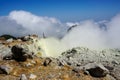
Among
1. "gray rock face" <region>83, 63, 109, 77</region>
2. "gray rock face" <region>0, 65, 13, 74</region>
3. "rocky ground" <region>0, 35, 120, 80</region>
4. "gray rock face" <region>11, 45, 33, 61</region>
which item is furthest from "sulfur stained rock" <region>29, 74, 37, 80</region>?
"gray rock face" <region>83, 63, 109, 77</region>

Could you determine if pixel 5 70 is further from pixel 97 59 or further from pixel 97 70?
pixel 97 59

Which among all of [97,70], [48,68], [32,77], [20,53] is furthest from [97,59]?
[32,77]

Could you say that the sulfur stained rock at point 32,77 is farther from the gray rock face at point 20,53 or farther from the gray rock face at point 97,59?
the gray rock face at point 97,59

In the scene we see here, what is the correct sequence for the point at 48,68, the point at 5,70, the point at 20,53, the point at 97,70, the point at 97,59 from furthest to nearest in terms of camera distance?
1. the point at 97,59
2. the point at 20,53
3. the point at 48,68
4. the point at 97,70
5. the point at 5,70

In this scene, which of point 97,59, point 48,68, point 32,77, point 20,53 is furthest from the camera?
point 97,59

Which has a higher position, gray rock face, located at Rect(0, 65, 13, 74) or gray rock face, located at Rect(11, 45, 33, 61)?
gray rock face, located at Rect(11, 45, 33, 61)

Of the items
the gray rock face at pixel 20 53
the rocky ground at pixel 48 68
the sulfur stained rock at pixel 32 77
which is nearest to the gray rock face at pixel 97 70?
the rocky ground at pixel 48 68

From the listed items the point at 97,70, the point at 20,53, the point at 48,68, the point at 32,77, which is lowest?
the point at 32,77

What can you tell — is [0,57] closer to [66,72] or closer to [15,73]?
[15,73]

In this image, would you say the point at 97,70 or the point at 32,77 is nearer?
the point at 32,77

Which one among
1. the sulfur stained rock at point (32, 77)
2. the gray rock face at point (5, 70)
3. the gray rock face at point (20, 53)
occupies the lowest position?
the sulfur stained rock at point (32, 77)

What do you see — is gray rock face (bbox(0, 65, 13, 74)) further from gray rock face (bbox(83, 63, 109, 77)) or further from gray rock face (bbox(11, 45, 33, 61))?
gray rock face (bbox(83, 63, 109, 77))

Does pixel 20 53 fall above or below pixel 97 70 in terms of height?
above

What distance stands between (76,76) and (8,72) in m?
6.21
